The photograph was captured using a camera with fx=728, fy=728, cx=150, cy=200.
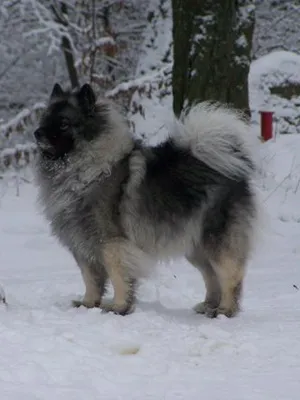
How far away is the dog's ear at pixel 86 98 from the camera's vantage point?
16.0ft

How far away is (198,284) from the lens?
6375 millimetres

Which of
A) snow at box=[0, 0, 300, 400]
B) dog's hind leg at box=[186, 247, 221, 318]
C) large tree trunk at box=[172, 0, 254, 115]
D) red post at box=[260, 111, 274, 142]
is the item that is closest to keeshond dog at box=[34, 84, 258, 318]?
dog's hind leg at box=[186, 247, 221, 318]

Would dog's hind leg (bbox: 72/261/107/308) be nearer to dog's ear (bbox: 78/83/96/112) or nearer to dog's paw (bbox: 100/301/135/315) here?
dog's paw (bbox: 100/301/135/315)

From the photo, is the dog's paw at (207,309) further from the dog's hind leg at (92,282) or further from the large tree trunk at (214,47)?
the large tree trunk at (214,47)

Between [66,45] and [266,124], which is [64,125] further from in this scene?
[66,45]

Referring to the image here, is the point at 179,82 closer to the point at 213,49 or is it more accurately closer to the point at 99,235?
the point at 213,49

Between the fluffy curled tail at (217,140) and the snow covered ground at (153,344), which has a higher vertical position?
the fluffy curled tail at (217,140)

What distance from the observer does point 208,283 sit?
529 centimetres

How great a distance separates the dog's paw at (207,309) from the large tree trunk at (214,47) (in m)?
3.53

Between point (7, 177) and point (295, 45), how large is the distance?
11332 mm

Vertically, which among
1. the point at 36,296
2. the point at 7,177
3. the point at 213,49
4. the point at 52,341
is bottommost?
the point at 7,177

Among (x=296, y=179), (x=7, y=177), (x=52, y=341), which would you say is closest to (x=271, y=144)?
(x=296, y=179)

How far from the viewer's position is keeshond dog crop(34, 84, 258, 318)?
482cm

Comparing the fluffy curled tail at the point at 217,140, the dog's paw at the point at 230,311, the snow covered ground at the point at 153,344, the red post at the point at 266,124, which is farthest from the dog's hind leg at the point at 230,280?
the red post at the point at 266,124
